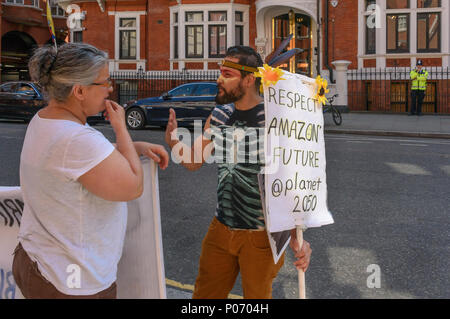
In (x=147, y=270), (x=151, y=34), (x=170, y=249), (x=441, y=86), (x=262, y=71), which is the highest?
(x=151, y=34)

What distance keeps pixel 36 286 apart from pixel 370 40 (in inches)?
931

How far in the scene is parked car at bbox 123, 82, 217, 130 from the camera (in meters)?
15.6

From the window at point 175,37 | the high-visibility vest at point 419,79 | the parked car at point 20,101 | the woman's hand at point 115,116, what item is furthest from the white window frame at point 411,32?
the woman's hand at point 115,116

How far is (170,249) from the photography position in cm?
505

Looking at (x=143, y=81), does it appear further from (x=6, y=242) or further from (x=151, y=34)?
(x=6, y=242)

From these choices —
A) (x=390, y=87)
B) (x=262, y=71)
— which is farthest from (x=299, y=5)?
(x=262, y=71)

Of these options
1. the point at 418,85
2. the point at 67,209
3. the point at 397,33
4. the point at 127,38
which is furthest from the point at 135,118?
the point at 67,209

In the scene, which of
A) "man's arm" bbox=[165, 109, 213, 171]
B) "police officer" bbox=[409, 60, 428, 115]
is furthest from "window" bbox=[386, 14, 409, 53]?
"man's arm" bbox=[165, 109, 213, 171]

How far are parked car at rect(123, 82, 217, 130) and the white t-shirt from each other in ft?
43.4

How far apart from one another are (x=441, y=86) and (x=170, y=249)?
20.2 metres

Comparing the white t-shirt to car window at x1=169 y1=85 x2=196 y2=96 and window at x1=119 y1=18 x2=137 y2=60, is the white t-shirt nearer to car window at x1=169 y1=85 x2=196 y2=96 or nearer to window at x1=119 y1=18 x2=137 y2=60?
car window at x1=169 y1=85 x2=196 y2=96

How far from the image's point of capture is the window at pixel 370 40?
23503 mm

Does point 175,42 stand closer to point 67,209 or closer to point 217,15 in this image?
point 217,15

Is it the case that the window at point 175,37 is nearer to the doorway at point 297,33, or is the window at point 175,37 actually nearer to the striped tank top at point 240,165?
the doorway at point 297,33
